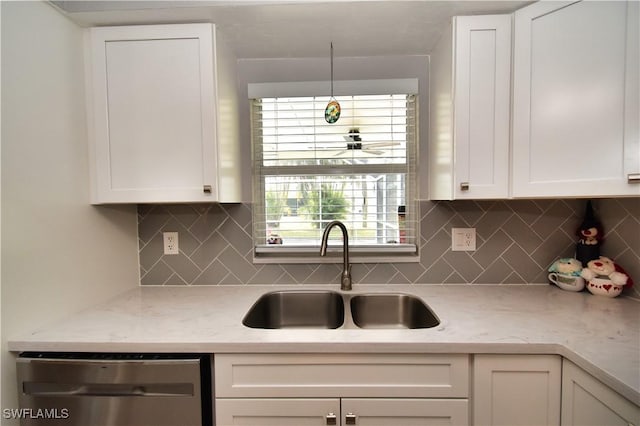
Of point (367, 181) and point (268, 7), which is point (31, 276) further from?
point (367, 181)

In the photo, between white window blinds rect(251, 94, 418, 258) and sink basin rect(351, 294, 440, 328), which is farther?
white window blinds rect(251, 94, 418, 258)

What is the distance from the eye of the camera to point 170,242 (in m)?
1.62

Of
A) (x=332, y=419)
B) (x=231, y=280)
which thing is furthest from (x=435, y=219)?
(x=231, y=280)

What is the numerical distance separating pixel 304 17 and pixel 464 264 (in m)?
1.44

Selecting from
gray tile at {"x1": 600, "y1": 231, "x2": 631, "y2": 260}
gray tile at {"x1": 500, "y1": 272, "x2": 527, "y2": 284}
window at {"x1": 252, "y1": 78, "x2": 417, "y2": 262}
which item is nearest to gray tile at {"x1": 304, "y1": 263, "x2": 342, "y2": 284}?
window at {"x1": 252, "y1": 78, "x2": 417, "y2": 262}

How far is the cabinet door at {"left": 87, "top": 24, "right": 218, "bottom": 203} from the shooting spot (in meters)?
1.23

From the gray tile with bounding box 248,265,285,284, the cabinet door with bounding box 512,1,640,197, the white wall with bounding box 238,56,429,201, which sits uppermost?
the white wall with bounding box 238,56,429,201

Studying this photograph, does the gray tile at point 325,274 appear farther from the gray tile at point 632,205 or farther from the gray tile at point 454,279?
the gray tile at point 632,205

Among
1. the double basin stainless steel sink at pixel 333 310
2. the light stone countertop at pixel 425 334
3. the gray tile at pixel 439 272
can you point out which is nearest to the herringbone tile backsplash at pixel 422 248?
the gray tile at pixel 439 272

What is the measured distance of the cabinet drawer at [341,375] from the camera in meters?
0.95

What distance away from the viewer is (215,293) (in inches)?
58.0

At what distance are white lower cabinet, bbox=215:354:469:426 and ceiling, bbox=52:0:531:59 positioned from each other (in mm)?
1305

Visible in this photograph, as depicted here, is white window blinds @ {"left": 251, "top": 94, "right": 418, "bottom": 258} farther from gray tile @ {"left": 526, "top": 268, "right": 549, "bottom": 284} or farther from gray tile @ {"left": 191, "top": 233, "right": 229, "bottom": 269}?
gray tile @ {"left": 526, "top": 268, "right": 549, "bottom": 284}

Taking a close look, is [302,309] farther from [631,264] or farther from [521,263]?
[631,264]
